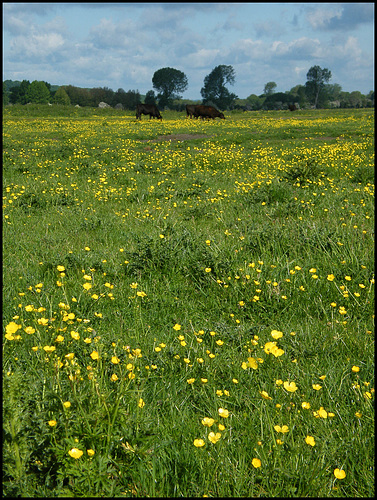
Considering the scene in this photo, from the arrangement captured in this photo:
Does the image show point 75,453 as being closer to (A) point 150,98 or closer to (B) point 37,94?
(A) point 150,98

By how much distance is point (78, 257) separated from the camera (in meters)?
4.54

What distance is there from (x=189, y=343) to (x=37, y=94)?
12469 centimetres

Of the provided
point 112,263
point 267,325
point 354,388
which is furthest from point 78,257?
point 354,388

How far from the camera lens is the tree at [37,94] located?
108000 mm

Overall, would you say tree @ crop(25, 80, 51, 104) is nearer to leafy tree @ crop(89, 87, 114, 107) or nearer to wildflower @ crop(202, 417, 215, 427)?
leafy tree @ crop(89, 87, 114, 107)

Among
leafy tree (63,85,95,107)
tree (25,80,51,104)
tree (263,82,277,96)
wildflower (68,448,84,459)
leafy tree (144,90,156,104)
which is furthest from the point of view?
tree (263,82,277,96)

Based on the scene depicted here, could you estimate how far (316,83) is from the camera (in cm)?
11462

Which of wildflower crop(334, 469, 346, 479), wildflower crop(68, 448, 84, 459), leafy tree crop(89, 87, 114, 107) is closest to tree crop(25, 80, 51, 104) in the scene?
leafy tree crop(89, 87, 114, 107)

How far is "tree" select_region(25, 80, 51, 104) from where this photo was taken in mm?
108000

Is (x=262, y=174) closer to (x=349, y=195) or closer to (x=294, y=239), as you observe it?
(x=349, y=195)

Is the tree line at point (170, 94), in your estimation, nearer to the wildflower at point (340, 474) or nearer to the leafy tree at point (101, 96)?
the leafy tree at point (101, 96)

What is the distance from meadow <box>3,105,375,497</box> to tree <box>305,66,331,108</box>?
397 feet

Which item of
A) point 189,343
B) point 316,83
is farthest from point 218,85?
point 189,343

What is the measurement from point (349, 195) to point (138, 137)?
44.9ft
